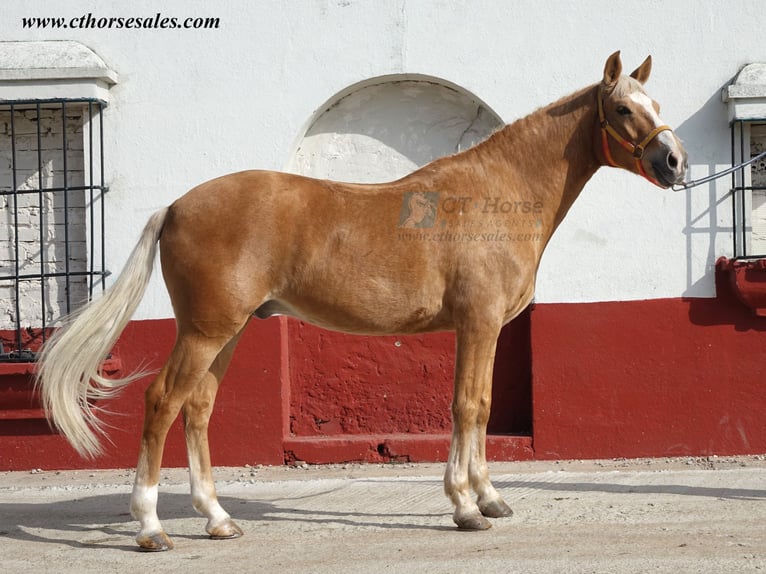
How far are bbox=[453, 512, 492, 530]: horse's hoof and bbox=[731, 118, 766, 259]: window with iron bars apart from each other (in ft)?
10.5

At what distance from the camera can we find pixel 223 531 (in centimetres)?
503

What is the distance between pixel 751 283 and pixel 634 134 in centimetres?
222

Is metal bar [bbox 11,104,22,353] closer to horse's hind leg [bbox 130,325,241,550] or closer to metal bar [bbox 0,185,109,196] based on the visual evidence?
metal bar [bbox 0,185,109,196]

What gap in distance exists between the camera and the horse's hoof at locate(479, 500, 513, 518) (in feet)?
17.4

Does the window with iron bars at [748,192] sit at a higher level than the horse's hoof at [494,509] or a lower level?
higher

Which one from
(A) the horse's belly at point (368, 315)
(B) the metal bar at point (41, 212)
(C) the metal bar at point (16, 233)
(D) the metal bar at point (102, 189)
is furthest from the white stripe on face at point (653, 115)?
(C) the metal bar at point (16, 233)

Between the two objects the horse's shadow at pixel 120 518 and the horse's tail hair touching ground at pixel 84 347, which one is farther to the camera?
the horse's shadow at pixel 120 518

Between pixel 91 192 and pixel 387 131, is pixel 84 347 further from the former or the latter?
pixel 387 131

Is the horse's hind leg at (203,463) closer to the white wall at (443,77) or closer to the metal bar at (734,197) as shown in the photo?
the white wall at (443,77)

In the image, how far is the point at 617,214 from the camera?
7.12 meters

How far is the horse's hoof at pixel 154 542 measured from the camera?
479cm

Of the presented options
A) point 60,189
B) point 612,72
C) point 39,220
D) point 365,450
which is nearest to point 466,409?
point 612,72

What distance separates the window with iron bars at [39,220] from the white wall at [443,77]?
1.13 ft

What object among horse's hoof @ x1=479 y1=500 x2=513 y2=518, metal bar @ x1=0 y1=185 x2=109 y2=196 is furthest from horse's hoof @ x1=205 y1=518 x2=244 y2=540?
metal bar @ x1=0 y1=185 x2=109 y2=196
